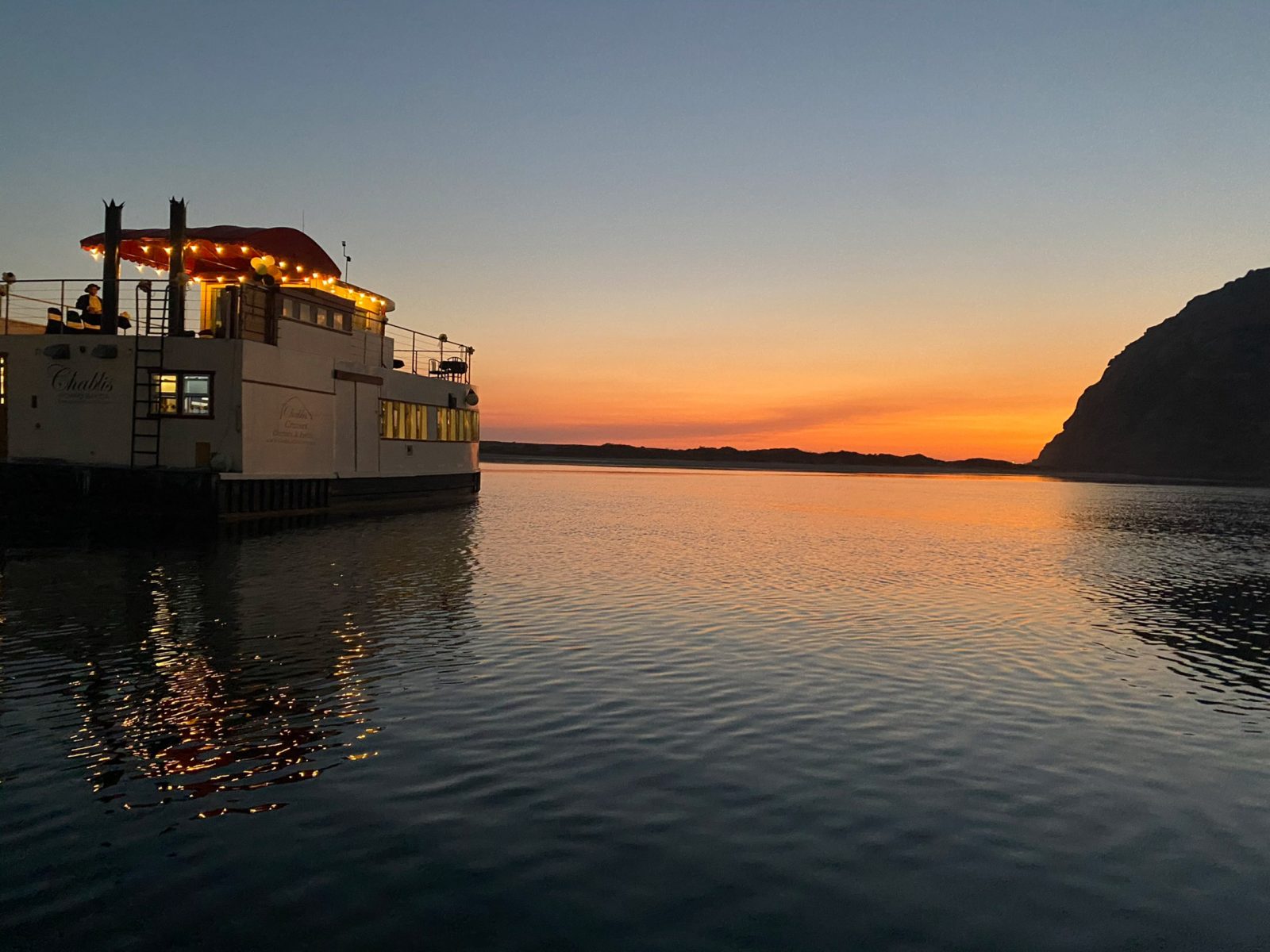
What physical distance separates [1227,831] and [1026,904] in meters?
2.74

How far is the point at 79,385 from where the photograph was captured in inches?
1108

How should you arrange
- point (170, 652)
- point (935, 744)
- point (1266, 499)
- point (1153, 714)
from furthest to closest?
point (1266, 499), point (170, 652), point (1153, 714), point (935, 744)

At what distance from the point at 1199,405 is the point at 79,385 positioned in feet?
681

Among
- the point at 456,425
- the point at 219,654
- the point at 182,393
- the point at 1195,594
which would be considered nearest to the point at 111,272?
the point at 182,393

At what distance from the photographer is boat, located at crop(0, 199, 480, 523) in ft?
91.4

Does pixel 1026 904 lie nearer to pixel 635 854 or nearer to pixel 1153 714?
pixel 635 854

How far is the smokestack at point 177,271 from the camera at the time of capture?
96.3 ft

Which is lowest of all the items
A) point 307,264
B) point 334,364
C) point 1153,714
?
point 1153,714

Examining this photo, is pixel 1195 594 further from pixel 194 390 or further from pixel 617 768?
pixel 194 390

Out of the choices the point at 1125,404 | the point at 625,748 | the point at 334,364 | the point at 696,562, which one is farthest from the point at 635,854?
the point at 1125,404

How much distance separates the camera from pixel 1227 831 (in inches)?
273

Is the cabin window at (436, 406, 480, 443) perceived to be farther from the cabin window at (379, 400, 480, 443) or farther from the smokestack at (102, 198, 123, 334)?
the smokestack at (102, 198, 123, 334)

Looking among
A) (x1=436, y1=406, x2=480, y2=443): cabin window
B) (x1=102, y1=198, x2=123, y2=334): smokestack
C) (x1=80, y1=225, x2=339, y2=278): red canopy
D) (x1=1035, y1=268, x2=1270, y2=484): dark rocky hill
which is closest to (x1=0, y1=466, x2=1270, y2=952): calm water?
(x1=102, y1=198, x2=123, y2=334): smokestack

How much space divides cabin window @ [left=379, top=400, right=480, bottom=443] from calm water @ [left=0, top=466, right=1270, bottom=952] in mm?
19309
